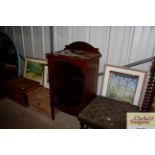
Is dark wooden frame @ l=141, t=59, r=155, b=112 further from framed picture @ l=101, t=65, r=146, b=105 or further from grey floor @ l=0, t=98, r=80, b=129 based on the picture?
grey floor @ l=0, t=98, r=80, b=129

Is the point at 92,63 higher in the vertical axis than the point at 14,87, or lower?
higher

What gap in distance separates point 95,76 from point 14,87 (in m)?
1.42

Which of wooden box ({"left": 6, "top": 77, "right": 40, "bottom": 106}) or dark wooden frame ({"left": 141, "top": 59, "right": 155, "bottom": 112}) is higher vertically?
dark wooden frame ({"left": 141, "top": 59, "right": 155, "bottom": 112})

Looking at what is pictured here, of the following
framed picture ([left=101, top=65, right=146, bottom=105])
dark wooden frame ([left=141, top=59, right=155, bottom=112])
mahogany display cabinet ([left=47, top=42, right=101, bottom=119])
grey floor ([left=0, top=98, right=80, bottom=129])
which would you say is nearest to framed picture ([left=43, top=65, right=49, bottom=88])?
grey floor ([left=0, top=98, right=80, bottom=129])

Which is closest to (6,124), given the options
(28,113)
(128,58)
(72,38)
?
(28,113)

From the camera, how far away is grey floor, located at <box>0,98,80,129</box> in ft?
6.45

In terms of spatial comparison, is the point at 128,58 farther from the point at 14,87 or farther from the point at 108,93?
the point at 14,87

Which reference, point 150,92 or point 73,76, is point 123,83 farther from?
point 73,76

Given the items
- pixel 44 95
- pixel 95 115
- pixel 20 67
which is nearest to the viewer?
pixel 95 115

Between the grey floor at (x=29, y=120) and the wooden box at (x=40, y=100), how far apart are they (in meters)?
0.10

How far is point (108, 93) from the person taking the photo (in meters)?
1.66

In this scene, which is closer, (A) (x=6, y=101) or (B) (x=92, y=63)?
(B) (x=92, y=63)

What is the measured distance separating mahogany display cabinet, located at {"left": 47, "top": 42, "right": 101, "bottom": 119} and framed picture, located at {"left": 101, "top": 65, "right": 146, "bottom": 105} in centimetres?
16

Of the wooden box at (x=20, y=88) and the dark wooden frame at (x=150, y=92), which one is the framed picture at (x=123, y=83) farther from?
the wooden box at (x=20, y=88)
